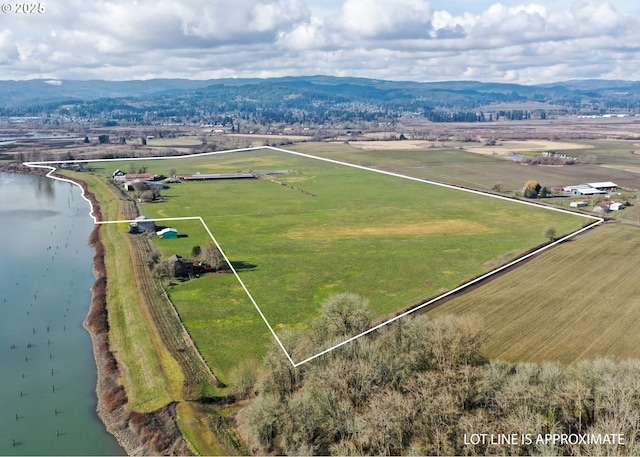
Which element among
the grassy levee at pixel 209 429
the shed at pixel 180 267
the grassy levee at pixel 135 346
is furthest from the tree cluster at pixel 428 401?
the shed at pixel 180 267

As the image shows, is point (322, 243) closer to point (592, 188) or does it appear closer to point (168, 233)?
point (168, 233)

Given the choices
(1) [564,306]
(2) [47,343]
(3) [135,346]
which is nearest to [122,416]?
(3) [135,346]

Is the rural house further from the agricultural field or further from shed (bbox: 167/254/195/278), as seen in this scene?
shed (bbox: 167/254/195/278)

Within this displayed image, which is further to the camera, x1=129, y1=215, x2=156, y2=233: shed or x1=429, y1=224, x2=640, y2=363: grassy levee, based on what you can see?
x1=129, y1=215, x2=156, y2=233: shed

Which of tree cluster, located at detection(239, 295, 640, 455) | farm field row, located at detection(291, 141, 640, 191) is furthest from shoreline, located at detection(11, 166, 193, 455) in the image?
farm field row, located at detection(291, 141, 640, 191)

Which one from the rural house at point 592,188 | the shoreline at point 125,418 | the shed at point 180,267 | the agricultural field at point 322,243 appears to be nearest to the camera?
the shoreline at point 125,418

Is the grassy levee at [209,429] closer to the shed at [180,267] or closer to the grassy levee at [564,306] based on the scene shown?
the grassy levee at [564,306]
